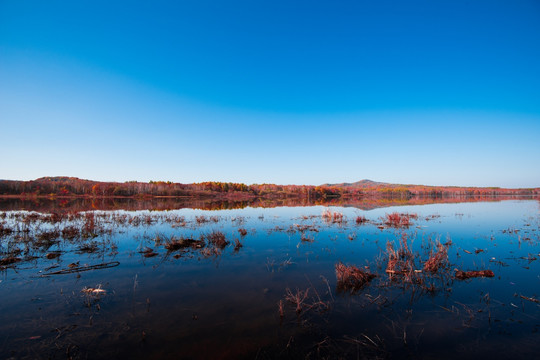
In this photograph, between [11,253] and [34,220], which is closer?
[11,253]

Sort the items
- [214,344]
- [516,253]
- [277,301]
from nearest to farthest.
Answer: [214,344]
[277,301]
[516,253]

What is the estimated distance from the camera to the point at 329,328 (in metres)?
4.38

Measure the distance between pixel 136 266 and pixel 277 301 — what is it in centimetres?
526

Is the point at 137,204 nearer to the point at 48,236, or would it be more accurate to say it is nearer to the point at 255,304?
the point at 48,236

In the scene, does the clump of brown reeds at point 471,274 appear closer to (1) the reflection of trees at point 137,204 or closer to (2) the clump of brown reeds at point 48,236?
(2) the clump of brown reeds at point 48,236

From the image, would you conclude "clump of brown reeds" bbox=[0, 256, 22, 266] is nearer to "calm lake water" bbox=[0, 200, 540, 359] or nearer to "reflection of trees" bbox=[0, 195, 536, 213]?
"calm lake water" bbox=[0, 200, 540, 359]

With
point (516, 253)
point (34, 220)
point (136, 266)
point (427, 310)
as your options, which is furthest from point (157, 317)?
point (34, 220)

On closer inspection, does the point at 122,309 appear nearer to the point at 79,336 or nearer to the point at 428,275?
the point at 79,336

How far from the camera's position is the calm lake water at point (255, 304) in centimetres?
384

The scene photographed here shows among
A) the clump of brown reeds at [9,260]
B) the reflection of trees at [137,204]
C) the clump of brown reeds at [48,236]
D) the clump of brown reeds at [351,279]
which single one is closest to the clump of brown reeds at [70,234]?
the clump of brown reeds at [48,236]

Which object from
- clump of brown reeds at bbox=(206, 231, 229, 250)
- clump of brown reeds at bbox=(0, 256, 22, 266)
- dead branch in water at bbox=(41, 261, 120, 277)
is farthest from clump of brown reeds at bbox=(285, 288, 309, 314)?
clump of brown reeds at bbox=(0, 256, 22, 266)

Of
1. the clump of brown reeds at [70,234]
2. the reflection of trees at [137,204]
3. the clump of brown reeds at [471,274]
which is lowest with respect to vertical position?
the reflection of trees at [137,204]

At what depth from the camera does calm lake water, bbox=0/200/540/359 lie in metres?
3.84

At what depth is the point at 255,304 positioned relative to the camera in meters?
5.34
